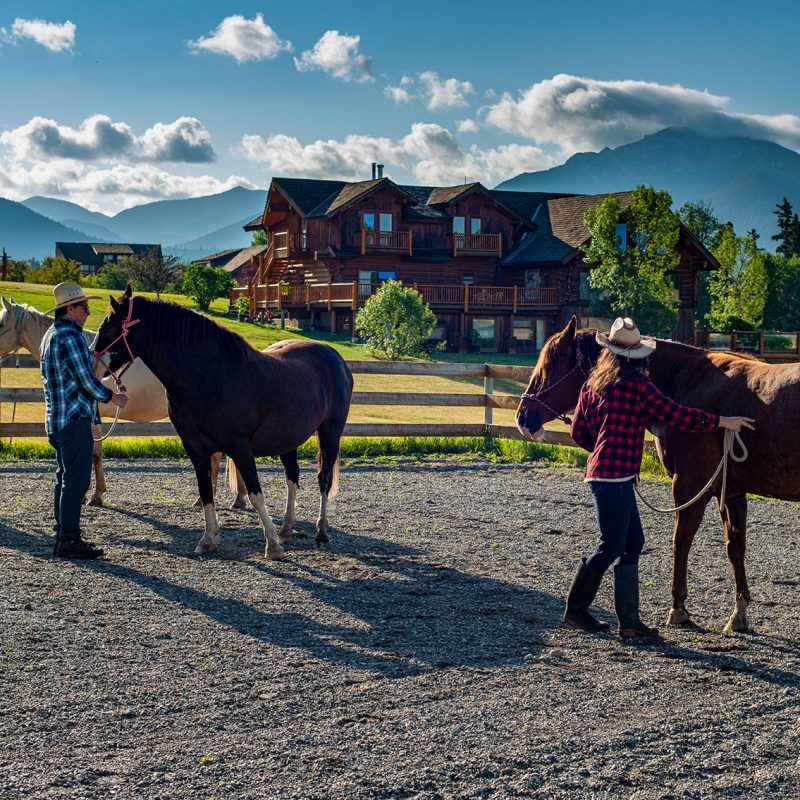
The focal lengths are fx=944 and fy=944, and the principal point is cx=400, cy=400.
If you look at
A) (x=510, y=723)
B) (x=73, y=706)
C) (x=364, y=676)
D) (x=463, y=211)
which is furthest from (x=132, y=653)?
(x=463, y=211)

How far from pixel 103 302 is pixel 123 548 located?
4254 cm

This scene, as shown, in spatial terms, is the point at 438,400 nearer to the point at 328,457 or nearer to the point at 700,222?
the point at 328,457

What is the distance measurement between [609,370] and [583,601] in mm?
1572

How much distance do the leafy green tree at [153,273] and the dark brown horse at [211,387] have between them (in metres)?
56.9

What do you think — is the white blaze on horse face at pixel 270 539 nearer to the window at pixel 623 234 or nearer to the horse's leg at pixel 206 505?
the horse's leg at pixel 206 505

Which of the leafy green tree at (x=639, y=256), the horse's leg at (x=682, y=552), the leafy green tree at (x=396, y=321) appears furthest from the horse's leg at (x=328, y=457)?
the leafy green tree at (x=639, y=256)

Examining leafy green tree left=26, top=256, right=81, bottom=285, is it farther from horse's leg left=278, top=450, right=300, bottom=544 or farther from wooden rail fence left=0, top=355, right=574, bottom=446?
horse's leg left=278, top=450, right=300, bottom=544

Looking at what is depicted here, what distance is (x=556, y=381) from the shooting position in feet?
22.5

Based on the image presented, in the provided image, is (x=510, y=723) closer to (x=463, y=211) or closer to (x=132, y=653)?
(x=132, y=653)

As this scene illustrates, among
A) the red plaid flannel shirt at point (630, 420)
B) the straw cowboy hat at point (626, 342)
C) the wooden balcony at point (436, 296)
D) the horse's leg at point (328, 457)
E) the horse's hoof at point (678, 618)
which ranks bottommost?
the horse's hoof at point (678, 618)

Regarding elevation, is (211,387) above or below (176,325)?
below

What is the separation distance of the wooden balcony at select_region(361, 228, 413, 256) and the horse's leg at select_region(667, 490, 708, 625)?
43.1m

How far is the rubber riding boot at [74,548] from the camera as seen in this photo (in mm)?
8203

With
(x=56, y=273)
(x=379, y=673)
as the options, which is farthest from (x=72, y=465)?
(x=56, y=273)
